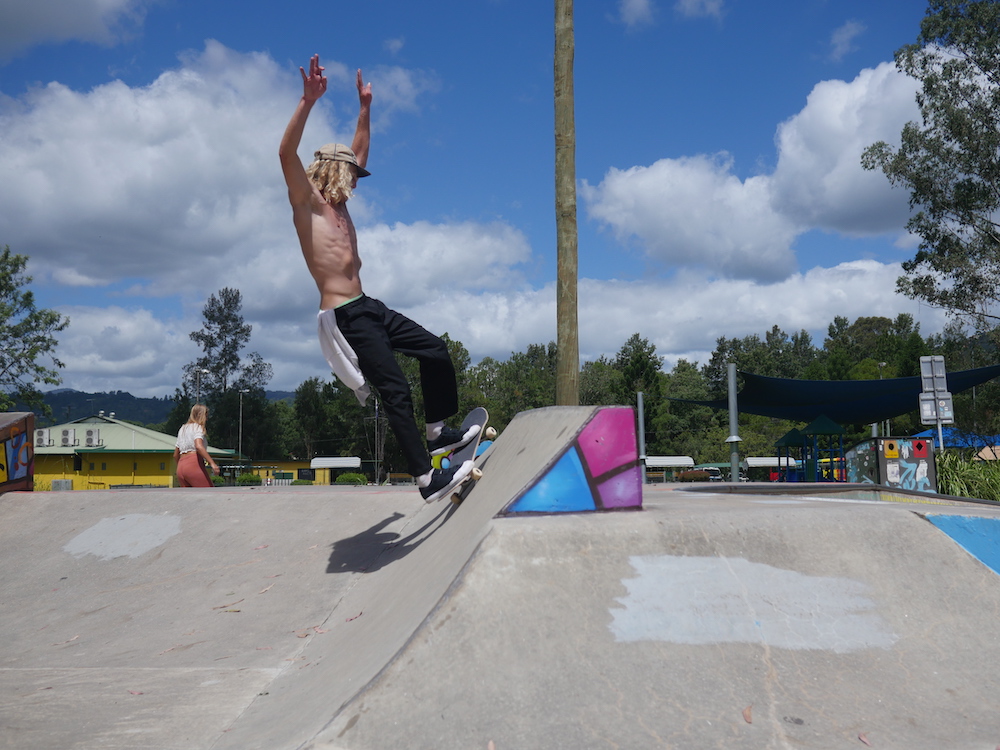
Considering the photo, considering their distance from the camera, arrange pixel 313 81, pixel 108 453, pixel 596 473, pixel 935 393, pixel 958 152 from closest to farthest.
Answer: pixel 596 473 → pixel 313 81 → pixel 935 393 → pixel 958 152 → pixel 108 453

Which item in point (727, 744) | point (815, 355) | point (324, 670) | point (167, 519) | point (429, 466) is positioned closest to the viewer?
point (727, 744)

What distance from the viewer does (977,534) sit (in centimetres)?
325

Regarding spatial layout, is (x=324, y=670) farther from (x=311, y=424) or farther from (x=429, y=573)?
(x=311, y=424)

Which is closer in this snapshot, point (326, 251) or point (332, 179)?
point (326, 251)

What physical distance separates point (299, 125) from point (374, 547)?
2747mm

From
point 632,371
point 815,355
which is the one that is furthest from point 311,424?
point 815,355

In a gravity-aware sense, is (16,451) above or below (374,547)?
above

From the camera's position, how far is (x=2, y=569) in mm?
4918

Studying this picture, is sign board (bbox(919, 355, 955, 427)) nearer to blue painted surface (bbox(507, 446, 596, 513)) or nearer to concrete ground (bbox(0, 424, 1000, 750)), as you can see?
concrete ground (bbox(0, 424, 1000, 750))

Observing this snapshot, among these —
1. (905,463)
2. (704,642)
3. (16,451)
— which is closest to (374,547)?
(704,642)

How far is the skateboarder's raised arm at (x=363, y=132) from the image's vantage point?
4.64m

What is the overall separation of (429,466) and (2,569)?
3.23 m

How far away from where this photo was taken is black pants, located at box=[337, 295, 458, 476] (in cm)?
411

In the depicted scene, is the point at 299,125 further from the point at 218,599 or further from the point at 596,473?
the point at 218,599
